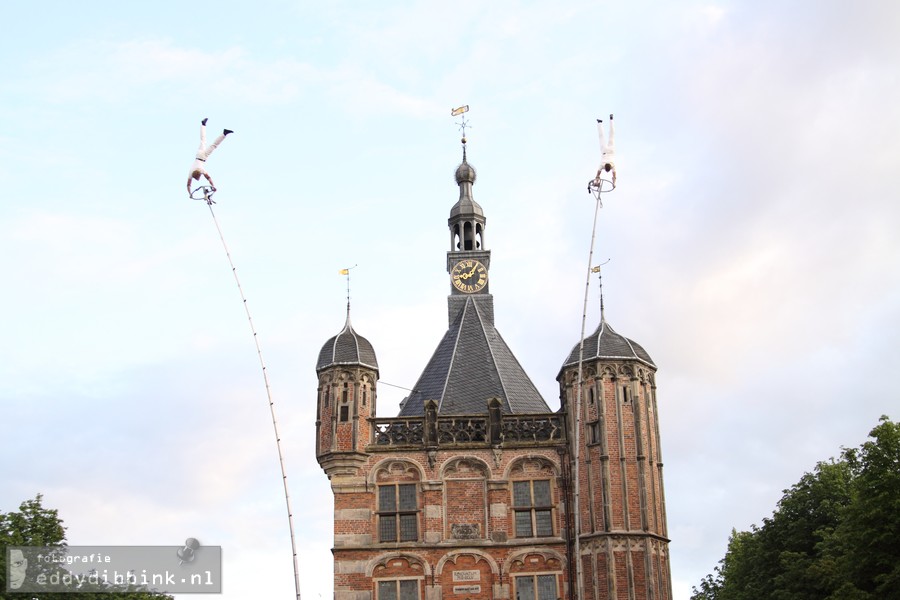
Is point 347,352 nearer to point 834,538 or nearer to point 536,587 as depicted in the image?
point 536,587

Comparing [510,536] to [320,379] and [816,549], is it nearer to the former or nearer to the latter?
[320,379]

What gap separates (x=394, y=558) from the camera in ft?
123

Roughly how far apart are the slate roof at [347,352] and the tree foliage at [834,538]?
17361mm

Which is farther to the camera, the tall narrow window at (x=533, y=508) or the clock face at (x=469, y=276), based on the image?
the clock face at (x=469, y=276)

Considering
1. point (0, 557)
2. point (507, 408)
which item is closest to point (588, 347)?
point (507, 408)

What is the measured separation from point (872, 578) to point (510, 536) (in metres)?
12.1

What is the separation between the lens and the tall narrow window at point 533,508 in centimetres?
3800

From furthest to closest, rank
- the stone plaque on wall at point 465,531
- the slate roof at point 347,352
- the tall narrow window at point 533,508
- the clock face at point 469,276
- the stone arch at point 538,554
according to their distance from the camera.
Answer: the clock face at point 469,276 < the slate roof at point 347,352 < the tall narrow window at point 533,508 < the stone plaque on wall at point 465,531 < the stone arch at point 538,554

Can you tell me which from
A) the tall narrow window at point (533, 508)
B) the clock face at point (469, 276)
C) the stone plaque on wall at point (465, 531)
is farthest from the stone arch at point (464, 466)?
the clock face at point (469, 276)

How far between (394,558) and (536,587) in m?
4.73

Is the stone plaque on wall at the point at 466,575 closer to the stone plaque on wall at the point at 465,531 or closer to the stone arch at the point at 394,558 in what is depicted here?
the stone arch at the point at 394,558

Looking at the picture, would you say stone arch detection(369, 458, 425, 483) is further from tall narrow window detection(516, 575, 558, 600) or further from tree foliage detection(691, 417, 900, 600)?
tree foliage detection(691, 417, 900, 600)

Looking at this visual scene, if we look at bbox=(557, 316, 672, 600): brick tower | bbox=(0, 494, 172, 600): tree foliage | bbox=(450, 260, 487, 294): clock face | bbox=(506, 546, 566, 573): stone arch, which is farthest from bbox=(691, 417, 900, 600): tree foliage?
bbox=(0, 494, 172, 600): tree foliage

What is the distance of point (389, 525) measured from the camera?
3803 centimetres
